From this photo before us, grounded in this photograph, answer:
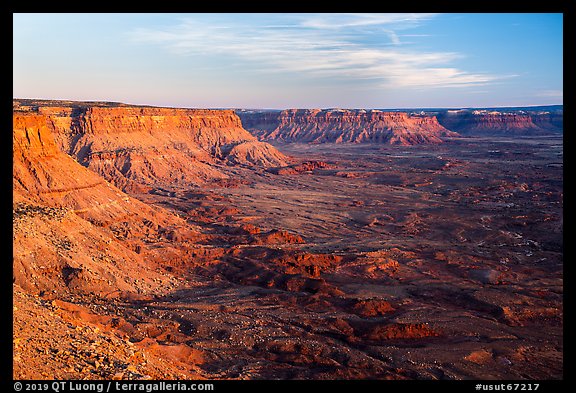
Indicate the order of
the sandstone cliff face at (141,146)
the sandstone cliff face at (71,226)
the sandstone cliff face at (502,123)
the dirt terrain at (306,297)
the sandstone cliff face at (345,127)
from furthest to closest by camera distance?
the sandstone cliff face at (502,123)
the sandstone cliff face at (345,127)
the sandstone cliff face at (141,146)
the sandstone cliff face at (71,226)
the dirt terrain at (306,297)

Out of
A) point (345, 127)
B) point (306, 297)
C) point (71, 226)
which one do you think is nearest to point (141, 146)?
point (71, 226)

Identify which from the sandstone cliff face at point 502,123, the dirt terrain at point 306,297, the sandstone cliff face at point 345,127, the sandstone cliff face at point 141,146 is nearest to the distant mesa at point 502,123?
the sandstone cliff face at point 502,123

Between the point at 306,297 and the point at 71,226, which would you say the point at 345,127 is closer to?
the point at 306,297

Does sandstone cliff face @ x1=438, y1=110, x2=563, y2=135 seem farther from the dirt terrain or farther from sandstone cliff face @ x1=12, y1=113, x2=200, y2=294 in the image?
sandstone cliff face @ x1=12, y1=113, x2=200, y2=294

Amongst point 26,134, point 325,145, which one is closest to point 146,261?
point 26,134

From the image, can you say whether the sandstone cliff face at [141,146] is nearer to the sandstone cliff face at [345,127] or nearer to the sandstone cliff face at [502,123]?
the sandstone cliff face at [345,127]
